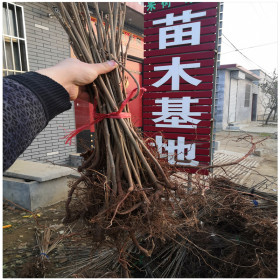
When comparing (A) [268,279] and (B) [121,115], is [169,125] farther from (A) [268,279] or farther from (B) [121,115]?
(A) [268,279]

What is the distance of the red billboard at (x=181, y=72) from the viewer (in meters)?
2.59

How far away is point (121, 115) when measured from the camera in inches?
48.7

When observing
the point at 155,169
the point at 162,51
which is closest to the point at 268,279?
the point at 155,169

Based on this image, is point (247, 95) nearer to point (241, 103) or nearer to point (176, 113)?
point (241, 103)

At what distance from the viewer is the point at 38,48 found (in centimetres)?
410

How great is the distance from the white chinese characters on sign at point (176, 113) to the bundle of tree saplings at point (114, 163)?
61.8 inches

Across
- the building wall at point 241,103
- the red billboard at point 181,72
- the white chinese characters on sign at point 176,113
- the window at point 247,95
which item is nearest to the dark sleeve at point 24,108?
the red billboard at point 181,72

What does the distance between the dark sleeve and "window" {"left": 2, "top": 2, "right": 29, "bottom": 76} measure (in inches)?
127

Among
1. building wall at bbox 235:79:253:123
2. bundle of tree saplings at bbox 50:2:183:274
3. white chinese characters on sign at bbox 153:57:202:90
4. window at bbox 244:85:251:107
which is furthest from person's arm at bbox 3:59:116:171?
window at bbox 244:85:251:107

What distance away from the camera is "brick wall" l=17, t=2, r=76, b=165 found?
3.98 meters

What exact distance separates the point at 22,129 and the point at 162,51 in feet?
7.77

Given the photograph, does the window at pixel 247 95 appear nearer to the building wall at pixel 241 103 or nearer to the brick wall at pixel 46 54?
the building wall at pixel 241 103

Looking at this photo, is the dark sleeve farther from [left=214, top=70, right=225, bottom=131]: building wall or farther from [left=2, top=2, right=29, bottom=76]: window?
[left=214, top=70, right=225, bottom=131]: building wall

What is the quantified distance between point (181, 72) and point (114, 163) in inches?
75.8
